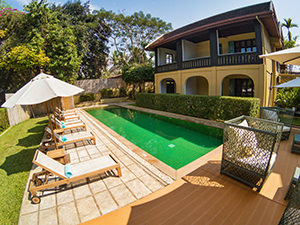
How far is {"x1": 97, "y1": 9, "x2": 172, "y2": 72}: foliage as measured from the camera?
87.1ft

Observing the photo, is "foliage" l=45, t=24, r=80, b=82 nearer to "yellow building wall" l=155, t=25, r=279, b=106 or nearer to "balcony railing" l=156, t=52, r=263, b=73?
"yellow building wall" l=155, t=25, r=279, b=106

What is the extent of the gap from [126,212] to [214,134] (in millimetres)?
6731

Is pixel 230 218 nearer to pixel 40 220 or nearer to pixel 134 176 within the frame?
pixel 134 176

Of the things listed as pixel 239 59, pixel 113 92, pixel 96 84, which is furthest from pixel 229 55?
pixel 96 84

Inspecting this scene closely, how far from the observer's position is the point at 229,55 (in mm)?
11695

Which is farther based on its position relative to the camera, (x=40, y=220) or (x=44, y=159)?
(x=44, y=159)

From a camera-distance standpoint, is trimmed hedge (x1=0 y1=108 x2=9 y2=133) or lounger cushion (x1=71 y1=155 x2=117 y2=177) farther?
trimmed hedge (x1=0 y1=108 x2=9 y2=133)

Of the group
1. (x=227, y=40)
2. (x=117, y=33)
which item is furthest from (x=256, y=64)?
(x=117, y=33)

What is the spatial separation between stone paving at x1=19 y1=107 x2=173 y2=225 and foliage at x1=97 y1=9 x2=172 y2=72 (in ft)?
91.7

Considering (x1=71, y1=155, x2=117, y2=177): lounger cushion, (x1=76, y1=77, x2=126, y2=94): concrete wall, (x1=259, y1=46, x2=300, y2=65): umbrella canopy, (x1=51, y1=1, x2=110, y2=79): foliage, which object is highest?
(x1=51, y1=1, x2=110, y2=79): foliage

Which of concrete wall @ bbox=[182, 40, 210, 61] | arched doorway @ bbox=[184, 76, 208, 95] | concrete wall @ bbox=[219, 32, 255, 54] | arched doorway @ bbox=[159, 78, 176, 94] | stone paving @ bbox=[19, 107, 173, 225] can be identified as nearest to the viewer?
stone paving @ bbox=[19, 107, 173, 225]

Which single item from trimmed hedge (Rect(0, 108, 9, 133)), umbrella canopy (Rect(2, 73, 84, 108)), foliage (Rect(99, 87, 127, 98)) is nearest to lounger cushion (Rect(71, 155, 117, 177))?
umbrella canopy (Rect(2, 73, 84, 108))

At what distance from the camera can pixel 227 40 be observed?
14586mm

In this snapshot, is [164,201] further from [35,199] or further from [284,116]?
[284,116]
